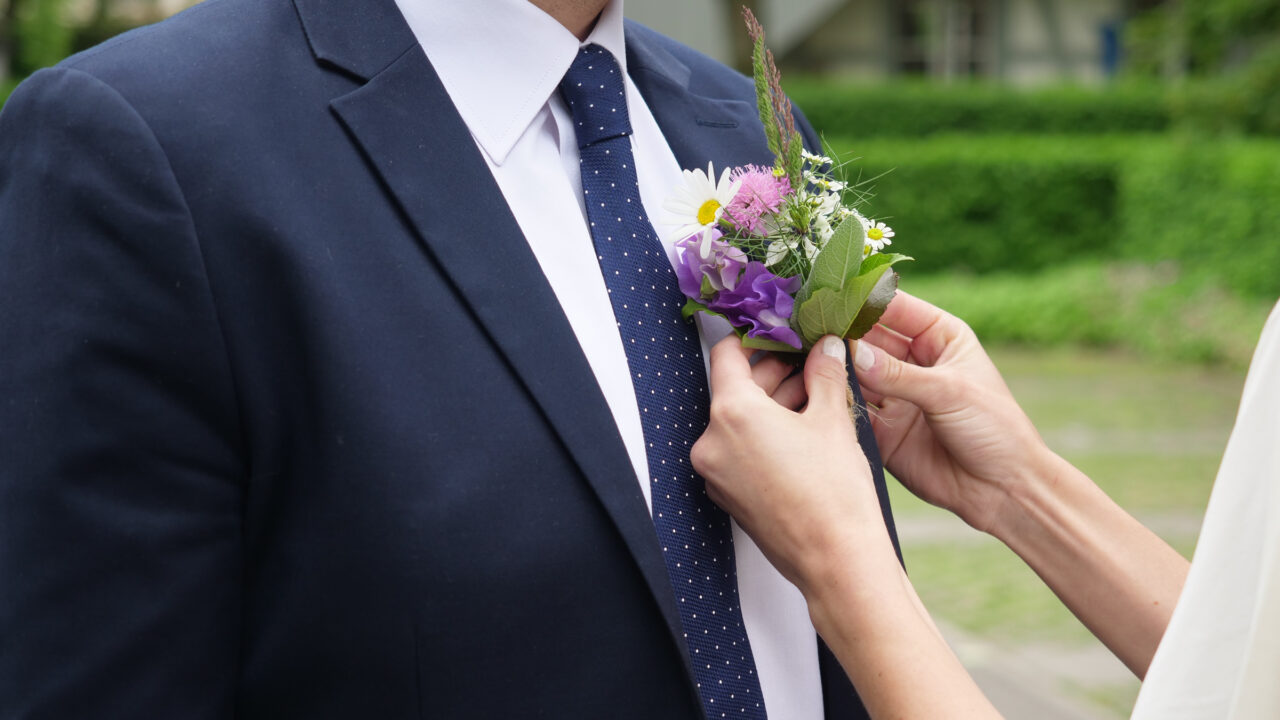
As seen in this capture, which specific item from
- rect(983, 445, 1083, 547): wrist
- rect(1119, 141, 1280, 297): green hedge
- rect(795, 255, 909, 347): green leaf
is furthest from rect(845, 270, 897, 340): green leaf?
rect(1119, 141, 1280, 297): green hedge

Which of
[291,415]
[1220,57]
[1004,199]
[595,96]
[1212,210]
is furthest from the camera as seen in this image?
[1004,199]

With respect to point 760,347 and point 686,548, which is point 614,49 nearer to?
point 760,347

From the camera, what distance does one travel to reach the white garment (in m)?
1.13

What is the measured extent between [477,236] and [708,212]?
347mm

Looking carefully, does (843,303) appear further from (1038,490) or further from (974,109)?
(974,109)

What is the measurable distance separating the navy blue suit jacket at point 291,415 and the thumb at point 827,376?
0.28m

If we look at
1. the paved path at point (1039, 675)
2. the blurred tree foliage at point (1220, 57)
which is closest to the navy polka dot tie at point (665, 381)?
the paved path at point (1039, 675)

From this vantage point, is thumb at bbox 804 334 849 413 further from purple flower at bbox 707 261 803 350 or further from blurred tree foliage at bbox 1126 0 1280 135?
blurred tree foliage at bbox 1126 0 1280 135

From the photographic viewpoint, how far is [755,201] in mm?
1691

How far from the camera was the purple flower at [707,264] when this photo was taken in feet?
5.45

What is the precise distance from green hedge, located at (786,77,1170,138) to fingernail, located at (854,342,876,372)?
16.5 meters

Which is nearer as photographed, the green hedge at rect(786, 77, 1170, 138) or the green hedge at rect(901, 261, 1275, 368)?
the green hedge at rect(901, 261, 1275, 368)

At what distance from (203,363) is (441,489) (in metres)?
0.29

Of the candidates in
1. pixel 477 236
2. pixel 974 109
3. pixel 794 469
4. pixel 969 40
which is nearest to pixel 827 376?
pixel 794 469
